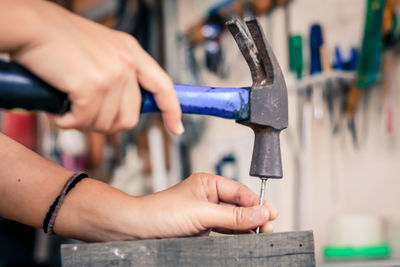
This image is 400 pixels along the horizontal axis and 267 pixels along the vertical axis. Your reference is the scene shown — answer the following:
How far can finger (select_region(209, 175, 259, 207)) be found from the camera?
34.4 inches

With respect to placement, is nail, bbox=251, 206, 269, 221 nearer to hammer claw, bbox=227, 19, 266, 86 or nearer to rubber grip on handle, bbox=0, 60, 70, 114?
hammer claw, bbox=227, 19, 266, 86

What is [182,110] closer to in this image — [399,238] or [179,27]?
[399,238]

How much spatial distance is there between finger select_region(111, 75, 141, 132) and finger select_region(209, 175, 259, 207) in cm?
22

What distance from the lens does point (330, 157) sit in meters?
1.88

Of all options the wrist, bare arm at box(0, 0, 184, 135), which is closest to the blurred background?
the wrist

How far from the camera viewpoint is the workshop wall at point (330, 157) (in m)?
1.67

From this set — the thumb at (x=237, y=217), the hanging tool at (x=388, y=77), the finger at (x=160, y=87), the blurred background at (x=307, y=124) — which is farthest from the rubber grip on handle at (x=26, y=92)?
the hanging tool at (x=388, y=77)

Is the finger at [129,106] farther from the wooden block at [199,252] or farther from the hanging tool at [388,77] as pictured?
the hanging tool at [388,77]

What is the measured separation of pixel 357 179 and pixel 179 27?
149cm

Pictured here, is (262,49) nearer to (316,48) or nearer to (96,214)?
(96,214)

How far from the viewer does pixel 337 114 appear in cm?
183

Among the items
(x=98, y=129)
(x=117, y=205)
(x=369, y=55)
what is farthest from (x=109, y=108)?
(x=369, y=55)

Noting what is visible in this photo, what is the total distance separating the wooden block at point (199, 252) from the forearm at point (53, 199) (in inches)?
3.7

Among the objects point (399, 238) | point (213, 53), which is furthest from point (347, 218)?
point (213, 53)
